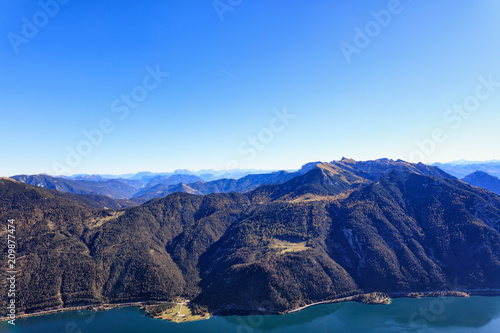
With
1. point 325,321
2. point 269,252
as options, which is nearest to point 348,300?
point 325,321

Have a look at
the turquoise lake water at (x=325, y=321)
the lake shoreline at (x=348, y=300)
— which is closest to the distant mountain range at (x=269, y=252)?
the lake shoreline at (x=348, y=300)

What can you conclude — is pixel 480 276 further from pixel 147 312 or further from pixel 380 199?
pixel 147 312

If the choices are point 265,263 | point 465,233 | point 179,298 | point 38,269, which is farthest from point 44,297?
point 465,233

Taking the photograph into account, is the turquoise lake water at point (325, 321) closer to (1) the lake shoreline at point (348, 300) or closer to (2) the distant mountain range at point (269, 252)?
(1) the lake shoreline at point (348, 300)

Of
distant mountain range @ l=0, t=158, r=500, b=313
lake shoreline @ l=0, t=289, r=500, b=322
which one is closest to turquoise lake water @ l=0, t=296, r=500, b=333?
lake shoreline @ l=0, t=289, r=500, b=322

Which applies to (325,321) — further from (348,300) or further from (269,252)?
(269,252)

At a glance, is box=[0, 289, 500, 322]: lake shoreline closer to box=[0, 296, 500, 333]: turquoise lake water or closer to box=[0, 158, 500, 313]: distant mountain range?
box=[0, 158, 500, 313]: distant mountain range
